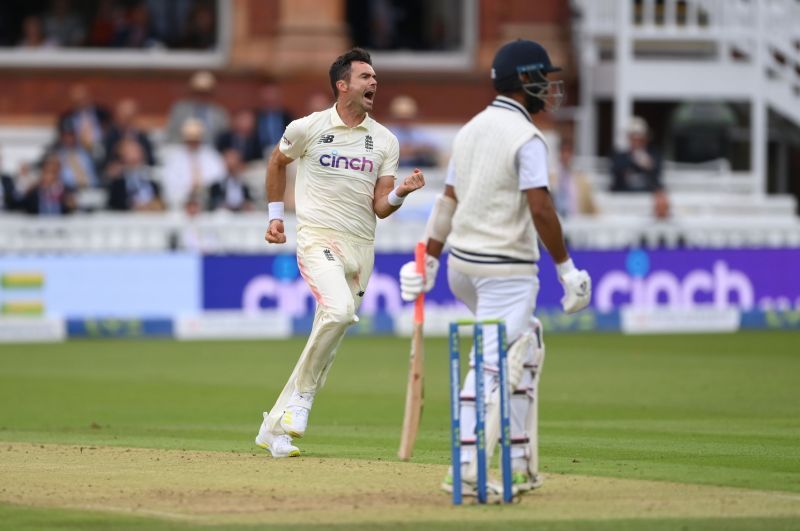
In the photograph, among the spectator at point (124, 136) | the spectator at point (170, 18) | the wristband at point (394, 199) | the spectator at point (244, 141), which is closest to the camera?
the wristband at point (394, 199)

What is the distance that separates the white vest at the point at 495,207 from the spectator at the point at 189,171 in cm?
1205

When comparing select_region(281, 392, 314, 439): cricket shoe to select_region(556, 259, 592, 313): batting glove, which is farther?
select_region(281, 392, 314, 439): cricket shoe

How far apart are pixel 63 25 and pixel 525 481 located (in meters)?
16.7

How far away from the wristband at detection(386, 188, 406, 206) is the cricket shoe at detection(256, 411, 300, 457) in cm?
132

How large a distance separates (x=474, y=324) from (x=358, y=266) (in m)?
2.19

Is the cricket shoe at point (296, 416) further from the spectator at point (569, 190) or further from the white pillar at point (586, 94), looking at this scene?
the white pillar at point (586, 94)

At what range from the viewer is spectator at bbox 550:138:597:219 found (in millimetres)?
19812

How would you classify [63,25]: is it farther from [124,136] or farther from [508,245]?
[508,245]

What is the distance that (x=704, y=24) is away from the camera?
23938mm

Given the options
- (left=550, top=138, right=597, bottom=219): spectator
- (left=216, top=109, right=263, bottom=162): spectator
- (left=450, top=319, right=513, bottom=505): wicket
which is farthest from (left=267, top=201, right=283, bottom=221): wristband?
(left=216, top=109, right=263, bottom=162): spectator

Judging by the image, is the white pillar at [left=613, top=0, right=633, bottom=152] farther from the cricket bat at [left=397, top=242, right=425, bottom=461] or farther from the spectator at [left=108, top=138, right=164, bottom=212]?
the cricket bat at [left=397, top=242, right=425, bottom=461]

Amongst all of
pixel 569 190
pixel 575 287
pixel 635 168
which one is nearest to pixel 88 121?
pixel 569 190

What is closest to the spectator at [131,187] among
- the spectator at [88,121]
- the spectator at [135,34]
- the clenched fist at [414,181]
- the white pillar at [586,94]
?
the spectator at [88,121]

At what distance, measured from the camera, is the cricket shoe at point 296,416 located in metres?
8.88
